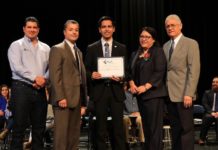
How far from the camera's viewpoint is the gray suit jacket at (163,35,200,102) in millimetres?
5059

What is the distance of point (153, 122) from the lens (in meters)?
5.10

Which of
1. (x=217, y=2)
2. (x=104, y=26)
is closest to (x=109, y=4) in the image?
(x=217, y=2)

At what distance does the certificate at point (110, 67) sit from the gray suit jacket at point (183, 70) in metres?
0.64

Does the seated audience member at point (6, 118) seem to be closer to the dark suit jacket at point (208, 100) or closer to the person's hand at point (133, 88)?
the person's hand at point (133, 88)

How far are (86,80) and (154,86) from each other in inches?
35.4

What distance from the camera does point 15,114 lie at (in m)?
5.24

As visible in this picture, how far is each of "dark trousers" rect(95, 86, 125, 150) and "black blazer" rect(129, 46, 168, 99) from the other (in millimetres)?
384

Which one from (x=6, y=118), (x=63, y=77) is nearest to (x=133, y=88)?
(x=63, y=77)

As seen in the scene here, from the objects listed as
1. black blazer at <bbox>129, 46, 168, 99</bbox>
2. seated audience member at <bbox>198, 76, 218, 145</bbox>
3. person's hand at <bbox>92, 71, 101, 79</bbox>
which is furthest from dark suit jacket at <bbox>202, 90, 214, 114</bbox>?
person's hand at <bbox>92, 71, 101, 79</bbox>

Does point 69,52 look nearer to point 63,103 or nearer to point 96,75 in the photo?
point 96,75

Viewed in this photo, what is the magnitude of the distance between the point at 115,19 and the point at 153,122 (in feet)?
19.1

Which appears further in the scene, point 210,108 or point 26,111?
point 210,108

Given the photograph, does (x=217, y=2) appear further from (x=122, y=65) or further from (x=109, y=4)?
(x=122, y=65)

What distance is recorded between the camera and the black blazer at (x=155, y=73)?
5.13 m
